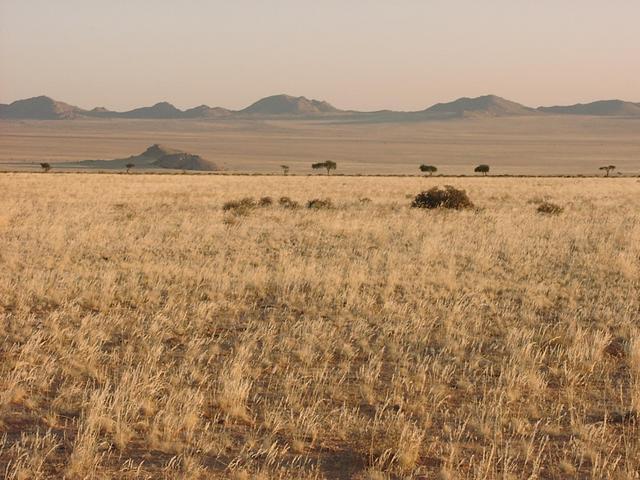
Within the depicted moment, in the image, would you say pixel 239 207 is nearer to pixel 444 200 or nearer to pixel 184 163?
pixel 444 200

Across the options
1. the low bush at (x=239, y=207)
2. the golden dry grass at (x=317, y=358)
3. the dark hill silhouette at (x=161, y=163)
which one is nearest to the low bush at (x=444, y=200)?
the low bush at (x=239, y=207)

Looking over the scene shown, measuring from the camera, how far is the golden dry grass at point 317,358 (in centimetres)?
531

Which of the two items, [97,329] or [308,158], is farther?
[308,158]

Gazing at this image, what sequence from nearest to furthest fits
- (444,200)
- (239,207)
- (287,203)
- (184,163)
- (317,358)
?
(317,358) < (239,207) < (444,200) < (287,203) < (184,163)

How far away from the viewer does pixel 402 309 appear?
9.74 m

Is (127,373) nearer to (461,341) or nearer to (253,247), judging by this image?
(461,341)

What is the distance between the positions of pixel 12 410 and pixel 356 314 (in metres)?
4.69

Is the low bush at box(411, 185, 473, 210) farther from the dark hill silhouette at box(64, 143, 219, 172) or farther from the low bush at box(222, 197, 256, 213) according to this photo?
the dark hill silhouette at box(64, 143, 219, 172)

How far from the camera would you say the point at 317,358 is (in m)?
7.68

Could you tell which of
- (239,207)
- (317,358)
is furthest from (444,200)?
(317,358)

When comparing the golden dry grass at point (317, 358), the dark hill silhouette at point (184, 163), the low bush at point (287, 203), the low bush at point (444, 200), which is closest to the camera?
the golden dry grass at point (317, 358)

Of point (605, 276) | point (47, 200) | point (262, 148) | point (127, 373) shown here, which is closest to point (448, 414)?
point (127, 373)

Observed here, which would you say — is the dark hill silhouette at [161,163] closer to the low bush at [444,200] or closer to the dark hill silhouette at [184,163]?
the dark hill silhouette at [184,163]

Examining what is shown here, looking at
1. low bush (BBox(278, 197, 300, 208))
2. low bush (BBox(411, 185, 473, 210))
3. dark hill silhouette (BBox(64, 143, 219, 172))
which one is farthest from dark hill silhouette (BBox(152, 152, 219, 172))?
low bush (BBox(411, 185, 473, 210))
